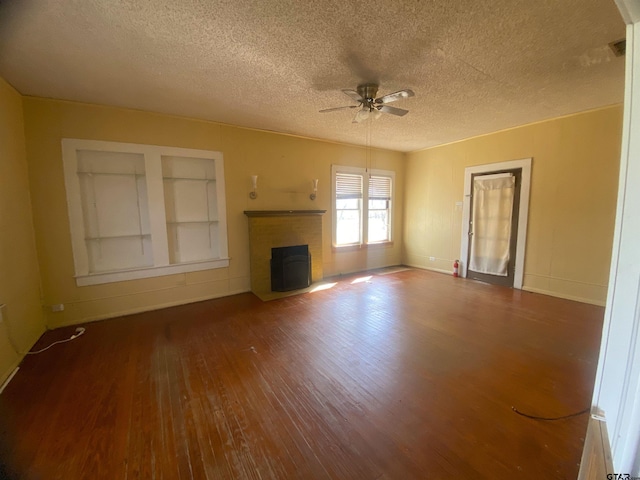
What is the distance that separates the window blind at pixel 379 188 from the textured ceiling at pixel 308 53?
2.37 metres

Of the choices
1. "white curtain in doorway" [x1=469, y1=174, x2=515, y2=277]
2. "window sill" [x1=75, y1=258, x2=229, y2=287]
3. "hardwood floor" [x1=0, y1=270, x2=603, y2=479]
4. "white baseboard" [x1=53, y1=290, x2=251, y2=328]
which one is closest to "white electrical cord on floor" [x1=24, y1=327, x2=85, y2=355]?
"hardwood floor" [x1=0, y1=270, x2=603, y2=479]

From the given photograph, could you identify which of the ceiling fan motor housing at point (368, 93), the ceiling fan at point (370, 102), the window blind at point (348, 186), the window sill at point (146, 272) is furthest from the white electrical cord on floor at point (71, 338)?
the window blind at point (348, 186)

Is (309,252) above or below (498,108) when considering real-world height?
Answer: below

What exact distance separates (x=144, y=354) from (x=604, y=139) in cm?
617

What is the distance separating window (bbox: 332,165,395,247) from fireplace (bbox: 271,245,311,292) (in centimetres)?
99

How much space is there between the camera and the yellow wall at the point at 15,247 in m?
2.29

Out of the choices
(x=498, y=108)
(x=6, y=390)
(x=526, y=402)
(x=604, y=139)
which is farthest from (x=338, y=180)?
(x=6, y=390)

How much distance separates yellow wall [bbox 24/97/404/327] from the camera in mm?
2988

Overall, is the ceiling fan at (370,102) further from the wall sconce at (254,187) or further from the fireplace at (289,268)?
the fireplace at (289,268)

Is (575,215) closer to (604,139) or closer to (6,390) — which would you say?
(604,139)

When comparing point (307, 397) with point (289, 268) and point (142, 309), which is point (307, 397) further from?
point (142, 309)

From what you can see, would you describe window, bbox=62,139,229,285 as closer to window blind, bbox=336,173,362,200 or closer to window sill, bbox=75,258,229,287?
window sill, bbox=75,258,229,287

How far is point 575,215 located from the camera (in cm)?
374

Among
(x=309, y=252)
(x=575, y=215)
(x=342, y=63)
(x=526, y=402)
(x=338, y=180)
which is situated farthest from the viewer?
(x=338, y=180)
